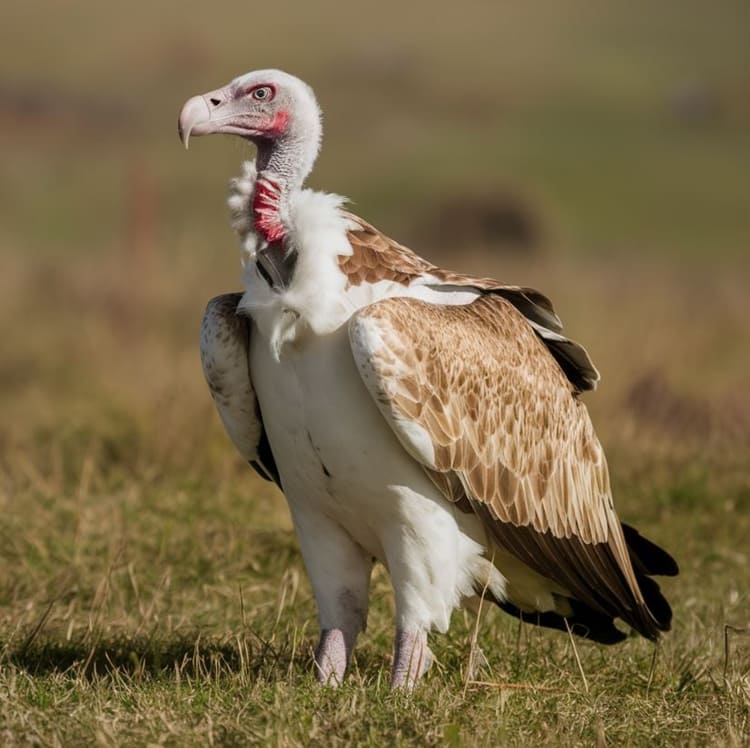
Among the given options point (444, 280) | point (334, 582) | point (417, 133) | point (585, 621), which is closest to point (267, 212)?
point (444, 280)

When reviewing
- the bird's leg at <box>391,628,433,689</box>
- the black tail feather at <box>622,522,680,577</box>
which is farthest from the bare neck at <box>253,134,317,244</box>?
the black tail feather at <box>622,522,680,577</box>

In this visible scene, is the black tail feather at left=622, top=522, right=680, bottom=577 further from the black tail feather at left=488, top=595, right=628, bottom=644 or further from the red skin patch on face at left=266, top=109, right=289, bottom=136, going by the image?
the red skin patch on face at left=266, top=109, right=289, bottom=136

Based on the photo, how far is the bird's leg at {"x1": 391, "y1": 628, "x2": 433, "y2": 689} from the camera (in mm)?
4430

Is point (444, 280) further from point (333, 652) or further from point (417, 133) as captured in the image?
point (417, 133)

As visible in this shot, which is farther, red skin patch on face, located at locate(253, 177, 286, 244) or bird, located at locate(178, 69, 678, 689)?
red skin patch on face, located at locate(253, 177, 286, 244)

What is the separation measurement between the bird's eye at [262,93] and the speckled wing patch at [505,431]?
0.84 metres

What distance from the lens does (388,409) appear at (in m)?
4.11

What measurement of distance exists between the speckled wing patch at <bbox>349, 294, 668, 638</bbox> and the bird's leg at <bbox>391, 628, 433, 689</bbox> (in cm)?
39

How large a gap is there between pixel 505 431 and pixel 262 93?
1267mm

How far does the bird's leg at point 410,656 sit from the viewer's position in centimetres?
443

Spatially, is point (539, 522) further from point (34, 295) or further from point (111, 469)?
point (34, 295)

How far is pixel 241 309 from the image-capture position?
436cm

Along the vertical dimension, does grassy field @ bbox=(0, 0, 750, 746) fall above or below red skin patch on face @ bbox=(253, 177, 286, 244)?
below

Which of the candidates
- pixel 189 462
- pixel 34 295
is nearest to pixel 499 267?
pixel 34 295
